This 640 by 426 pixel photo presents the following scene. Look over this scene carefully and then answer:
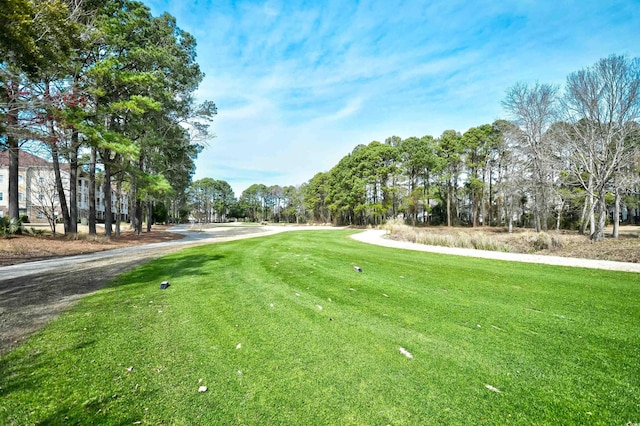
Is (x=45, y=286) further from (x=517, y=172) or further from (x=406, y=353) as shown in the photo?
(x=517, y=172)

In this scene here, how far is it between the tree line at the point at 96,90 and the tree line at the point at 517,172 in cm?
2153

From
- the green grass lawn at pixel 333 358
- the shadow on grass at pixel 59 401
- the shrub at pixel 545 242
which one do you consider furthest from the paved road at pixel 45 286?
the shrub at pixel 545 242

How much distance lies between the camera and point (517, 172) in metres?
21.2

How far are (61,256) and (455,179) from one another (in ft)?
122

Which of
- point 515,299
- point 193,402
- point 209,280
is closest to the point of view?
point 193,402

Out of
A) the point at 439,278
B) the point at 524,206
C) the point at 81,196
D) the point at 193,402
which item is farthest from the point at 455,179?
the point at 81,196

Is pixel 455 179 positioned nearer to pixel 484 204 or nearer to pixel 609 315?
pixel 484 204

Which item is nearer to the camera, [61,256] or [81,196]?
[61,256]

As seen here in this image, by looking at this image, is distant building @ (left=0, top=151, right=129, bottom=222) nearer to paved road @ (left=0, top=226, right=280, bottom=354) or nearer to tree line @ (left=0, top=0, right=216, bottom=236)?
tree line @ (left=0, top=0, right=216, bottom=236)

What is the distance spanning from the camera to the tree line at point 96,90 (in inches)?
258

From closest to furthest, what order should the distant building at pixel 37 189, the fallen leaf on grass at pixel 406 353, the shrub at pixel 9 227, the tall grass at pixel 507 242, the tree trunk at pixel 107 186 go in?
the fallen leaf on grass at pixel 406 353, the tall grass at pixel 507 242, the shrub at pixel 9 227, the tree trunk at pixel 107 186, the distant building at pixel 37 189

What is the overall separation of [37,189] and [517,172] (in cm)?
3660

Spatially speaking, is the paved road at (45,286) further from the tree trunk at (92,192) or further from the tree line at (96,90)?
the tree trunk at (92,192)

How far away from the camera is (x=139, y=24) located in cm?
1331
